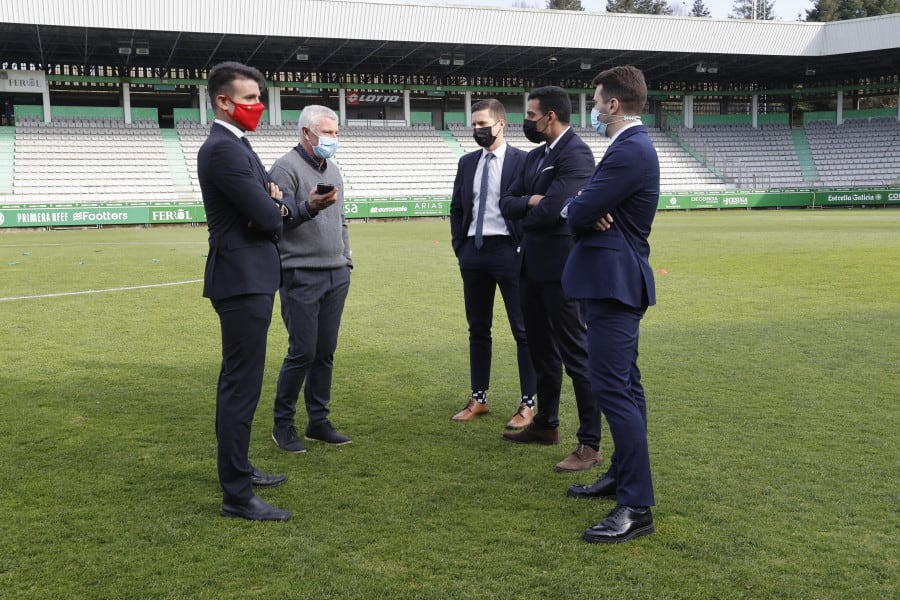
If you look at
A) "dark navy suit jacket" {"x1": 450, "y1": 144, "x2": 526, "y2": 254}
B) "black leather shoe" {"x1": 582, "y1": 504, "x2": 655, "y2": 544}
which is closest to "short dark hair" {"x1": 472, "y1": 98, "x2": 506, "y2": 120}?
"dark navy suit jacket" {"x1": 450, "y1": 144, "x2": 526, "y2": 254}

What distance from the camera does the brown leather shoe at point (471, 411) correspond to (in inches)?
235

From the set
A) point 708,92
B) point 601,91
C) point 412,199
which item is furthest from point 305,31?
point 601,91

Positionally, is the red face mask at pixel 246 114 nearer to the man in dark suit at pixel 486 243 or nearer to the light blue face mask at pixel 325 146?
the light blue face mask at pixel 325 146

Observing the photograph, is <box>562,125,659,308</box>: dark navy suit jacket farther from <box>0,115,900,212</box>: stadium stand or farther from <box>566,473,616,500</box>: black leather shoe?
<box>0,115,900,212</box>: stadium stand

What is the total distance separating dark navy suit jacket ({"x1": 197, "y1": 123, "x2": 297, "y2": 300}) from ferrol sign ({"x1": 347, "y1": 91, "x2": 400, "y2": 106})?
145ft

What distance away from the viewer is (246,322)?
13.6 feet

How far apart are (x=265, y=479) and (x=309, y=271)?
4.39 ft

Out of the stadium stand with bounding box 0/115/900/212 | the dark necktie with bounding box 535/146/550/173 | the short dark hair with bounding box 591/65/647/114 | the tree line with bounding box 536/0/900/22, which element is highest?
the tree line with bounding box 536/0/900/22

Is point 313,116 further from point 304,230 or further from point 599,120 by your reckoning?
point 599,120

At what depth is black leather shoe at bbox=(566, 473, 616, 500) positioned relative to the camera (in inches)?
175

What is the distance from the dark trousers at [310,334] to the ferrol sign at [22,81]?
40.3 m

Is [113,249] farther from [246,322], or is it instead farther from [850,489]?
[850,489]

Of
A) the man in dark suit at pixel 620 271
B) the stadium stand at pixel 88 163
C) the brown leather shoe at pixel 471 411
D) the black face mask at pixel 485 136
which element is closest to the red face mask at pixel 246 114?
the man in dark suit at pixel 620 271

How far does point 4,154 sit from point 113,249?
19.9 meters
